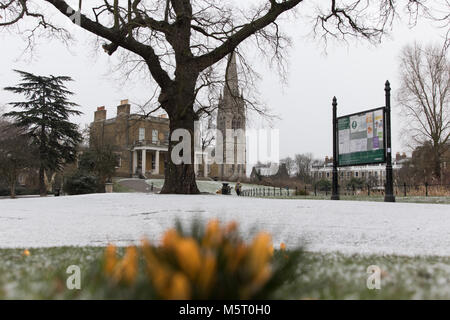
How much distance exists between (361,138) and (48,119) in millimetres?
31468

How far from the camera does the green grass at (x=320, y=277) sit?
68.2 inches

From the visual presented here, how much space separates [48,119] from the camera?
37.5 metres

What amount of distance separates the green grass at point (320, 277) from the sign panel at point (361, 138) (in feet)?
43.5

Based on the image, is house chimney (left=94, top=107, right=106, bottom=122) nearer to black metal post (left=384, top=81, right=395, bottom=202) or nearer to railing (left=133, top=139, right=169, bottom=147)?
railing (left=133, top=139, right=169, bottom=147)

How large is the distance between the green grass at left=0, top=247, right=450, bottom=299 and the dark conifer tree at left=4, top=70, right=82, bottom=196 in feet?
119

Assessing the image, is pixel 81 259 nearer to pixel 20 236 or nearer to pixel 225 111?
pixel 20 236

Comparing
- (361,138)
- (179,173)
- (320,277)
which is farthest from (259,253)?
(361,138)

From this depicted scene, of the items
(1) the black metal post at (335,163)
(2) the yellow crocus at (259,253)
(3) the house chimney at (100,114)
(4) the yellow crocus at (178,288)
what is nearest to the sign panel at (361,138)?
(1) the black metal post at (335,163)

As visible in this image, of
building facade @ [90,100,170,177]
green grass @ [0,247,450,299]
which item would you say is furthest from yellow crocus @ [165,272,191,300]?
building facade @ [90,100,170,177]

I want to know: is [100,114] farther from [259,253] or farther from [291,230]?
[259,253]

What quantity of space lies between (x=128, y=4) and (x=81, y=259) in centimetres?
1496

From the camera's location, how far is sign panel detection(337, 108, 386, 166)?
1575 cm
